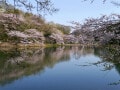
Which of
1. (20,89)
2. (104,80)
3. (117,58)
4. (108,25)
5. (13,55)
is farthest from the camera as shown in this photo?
(104,80)

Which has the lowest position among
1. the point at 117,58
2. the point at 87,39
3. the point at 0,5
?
the point at 117,58

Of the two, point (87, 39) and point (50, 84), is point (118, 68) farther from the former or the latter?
point (87, 39)

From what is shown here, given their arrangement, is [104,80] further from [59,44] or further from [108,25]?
[59,44]

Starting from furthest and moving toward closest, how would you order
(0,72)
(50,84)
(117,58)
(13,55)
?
(0,72) < (50,84) < (117,58) < (13,55)

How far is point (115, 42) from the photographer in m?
3.33

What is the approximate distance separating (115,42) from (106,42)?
12cm

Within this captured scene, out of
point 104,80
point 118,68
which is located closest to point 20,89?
point 104,80

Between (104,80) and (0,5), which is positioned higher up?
(0,5)

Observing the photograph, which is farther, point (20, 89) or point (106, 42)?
point (20, 89)

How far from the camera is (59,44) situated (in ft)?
212

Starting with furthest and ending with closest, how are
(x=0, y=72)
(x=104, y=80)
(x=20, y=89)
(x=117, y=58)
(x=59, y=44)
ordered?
(x=59, y=44), (x=0, y=72), (x=104, y=80), (x=20, y=89), (x=117, y=58)

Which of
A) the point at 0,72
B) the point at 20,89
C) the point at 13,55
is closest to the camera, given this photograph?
the point at 13,55

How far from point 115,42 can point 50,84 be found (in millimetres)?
12869

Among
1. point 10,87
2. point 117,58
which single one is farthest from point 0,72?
point 117,58
